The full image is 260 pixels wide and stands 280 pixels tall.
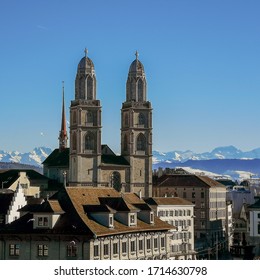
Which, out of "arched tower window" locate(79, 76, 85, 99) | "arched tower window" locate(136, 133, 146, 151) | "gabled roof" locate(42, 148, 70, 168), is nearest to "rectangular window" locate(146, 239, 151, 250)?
"arched tower window" locate(79, 76, 85, 99)

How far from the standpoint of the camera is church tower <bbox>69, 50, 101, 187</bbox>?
414ft

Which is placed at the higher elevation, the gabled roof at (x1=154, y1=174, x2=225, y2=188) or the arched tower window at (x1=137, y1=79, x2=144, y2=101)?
the arched tower window at (x1=137, y1=79, x2=144, y2=101)

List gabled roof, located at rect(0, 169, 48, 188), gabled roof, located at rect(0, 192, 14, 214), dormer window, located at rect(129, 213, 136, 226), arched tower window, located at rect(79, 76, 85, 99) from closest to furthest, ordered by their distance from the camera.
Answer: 1. dormer window, located at rect(129, 213, 136, 226)
2. gabled roof, located at rect(0, 192, 14, 214)
3. gabled roof, located at rect(0, 169, 48, 188)
4. arched tower window, located at rect(79, 76, 85, 99)

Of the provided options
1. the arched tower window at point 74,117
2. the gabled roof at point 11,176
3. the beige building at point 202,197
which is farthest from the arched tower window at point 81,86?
the beige building at point 202,197

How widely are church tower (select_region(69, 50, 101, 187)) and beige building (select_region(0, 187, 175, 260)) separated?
7019cm

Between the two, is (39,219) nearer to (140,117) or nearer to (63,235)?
(63,235)

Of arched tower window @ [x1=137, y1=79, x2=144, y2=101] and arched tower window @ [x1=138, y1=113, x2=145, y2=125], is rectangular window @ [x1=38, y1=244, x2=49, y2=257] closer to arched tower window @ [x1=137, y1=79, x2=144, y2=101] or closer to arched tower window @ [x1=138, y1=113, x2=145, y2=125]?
arched tower window @ [x1=138, y1=113, x2=145, y2=125]

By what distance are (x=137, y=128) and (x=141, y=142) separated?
2.32 meters

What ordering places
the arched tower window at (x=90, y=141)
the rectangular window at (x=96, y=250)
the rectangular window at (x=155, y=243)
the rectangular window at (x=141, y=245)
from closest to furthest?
the rectangular window at (x=96, y=250)
the rectangular window at (x=141, y=245)
the rectangular window at (x=155, y=243)
the arched tower window at (x=90, y=141)

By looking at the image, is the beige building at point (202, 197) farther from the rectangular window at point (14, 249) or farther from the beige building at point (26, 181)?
the rectangular window at point (14, 249)

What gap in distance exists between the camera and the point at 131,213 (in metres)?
53.6

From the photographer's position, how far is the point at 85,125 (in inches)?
5034

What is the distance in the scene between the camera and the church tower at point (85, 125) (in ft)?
414
